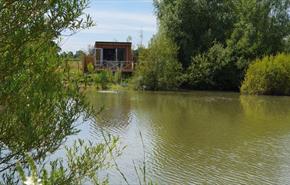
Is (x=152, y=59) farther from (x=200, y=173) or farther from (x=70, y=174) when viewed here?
(x=70, y=174)

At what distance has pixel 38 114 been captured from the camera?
362cm

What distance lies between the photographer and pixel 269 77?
35438 mm

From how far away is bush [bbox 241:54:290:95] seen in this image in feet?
116

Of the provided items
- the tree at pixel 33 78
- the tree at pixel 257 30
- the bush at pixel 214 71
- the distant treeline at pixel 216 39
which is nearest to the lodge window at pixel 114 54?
the distant treeline at pixel 216 39

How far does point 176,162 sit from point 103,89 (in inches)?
879

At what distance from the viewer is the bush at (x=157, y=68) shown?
3553 centimetres

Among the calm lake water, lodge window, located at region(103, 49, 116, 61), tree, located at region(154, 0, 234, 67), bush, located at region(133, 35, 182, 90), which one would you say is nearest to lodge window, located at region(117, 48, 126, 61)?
lodge window, located at region(103, 49, 116, 61)

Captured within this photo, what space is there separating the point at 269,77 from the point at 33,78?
33.0 meters

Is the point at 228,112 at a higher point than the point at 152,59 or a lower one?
lower

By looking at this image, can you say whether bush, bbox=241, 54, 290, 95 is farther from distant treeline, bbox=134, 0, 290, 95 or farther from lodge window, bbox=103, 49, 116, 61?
lodge window, bbox=103, 49, 116, 61

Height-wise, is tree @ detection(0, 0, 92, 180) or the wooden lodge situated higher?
the wooden lodge

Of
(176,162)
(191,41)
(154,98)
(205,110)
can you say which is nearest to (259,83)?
(191,41)

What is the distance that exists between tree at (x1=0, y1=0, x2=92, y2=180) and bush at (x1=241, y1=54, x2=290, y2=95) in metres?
32.4

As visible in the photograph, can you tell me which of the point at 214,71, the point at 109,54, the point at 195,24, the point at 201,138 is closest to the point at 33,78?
the point at 201,138
